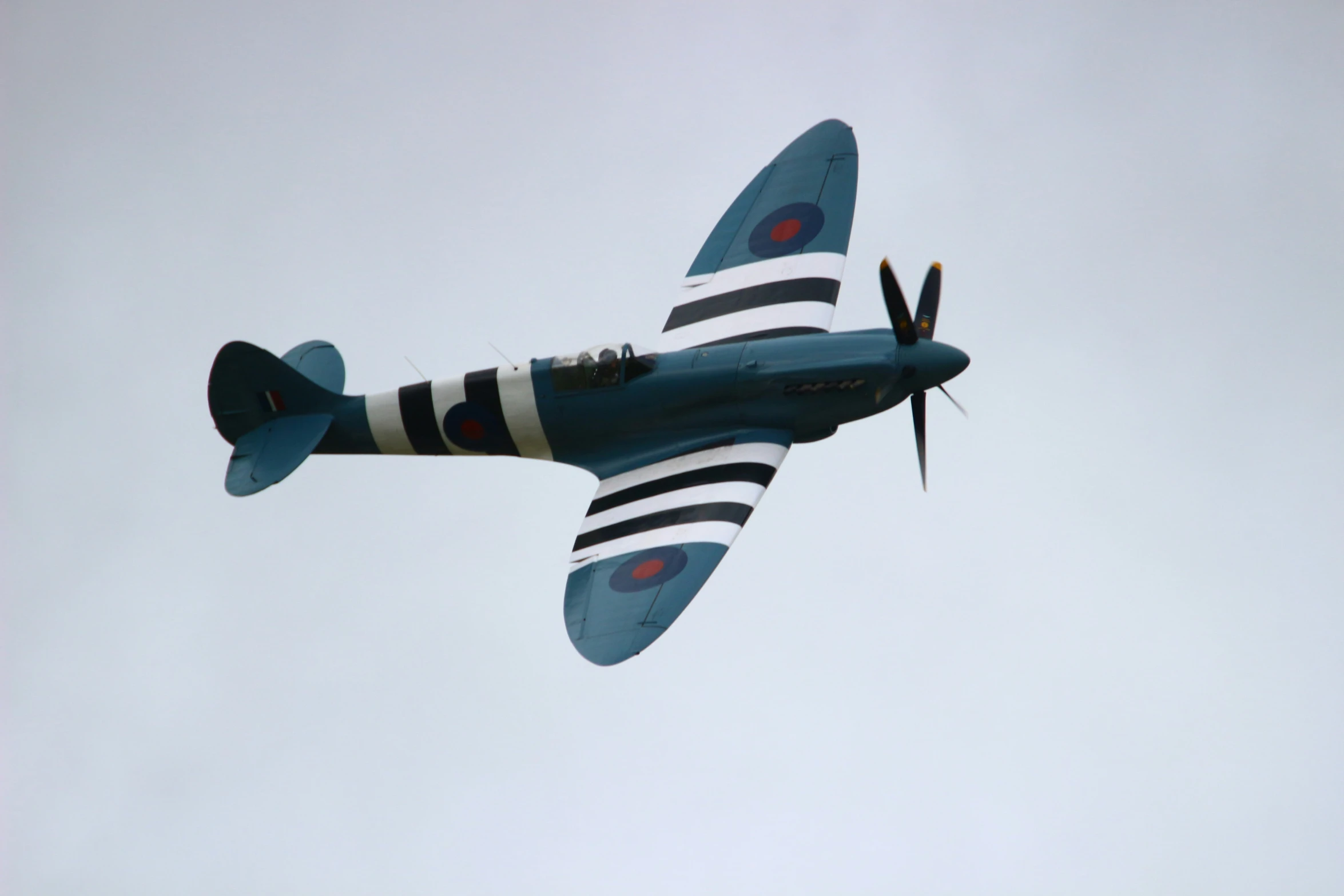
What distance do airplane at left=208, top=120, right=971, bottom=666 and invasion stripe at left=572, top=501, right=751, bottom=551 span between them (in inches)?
1.0

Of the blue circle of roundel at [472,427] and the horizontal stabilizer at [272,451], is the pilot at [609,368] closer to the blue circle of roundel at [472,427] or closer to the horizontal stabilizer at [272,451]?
the blue circle of roundel at [472,427]

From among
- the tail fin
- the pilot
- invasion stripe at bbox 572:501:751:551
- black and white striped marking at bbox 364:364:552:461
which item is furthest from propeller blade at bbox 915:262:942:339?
the tail fin

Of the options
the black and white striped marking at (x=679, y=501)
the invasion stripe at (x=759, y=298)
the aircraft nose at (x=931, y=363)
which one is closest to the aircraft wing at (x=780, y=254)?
the invasion stripe at (x=759, y=298)

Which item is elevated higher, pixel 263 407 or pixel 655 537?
pixel 263 407

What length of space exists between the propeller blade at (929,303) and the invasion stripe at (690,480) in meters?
2.92

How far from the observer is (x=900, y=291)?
20.2 metres

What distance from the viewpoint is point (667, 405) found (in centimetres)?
2106

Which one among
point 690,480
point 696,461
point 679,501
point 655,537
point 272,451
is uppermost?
point 272,451

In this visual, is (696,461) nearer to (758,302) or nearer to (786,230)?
(758,302)

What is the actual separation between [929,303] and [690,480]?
422 cm

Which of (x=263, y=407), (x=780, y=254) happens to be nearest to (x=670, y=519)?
(x=780, y=254)

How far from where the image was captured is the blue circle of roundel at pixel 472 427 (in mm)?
21953

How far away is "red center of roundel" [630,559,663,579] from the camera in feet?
63.7

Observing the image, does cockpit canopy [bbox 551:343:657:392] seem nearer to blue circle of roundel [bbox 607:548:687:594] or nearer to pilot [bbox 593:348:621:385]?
pilot [bbox 593:348:621:385]
